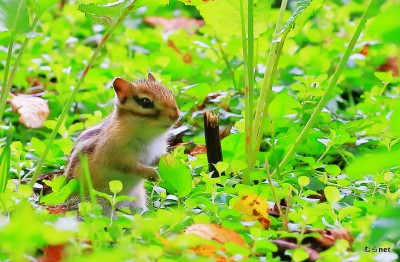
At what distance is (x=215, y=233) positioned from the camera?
2.45 meters

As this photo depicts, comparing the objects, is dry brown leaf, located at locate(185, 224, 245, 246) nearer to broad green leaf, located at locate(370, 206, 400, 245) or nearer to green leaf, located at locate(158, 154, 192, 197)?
green leaf, located at locate(158, 154, 192, 197)

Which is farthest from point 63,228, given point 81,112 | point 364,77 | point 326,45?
point 326,45

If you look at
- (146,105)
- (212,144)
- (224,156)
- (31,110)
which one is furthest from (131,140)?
(31,110)

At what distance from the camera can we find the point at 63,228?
1954 millimetres

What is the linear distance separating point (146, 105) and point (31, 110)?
3.78ft

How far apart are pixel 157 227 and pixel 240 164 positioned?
843 mm

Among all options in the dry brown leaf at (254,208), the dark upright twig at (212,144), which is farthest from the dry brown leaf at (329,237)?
the dark upright twig at (212,144)

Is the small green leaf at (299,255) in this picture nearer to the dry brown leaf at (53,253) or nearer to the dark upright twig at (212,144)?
the dry brown leaf at (53,253)

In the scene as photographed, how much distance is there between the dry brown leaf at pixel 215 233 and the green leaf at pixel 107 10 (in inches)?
33.9

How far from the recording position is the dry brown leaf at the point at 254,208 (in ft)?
8.89

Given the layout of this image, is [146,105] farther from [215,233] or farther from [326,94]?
[215,233]

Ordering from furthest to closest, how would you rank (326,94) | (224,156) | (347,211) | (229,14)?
1. (224,156)
2. (229,14)
3. (326,94)
4. (347,211)

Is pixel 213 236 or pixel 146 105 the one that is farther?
pixel 146 105

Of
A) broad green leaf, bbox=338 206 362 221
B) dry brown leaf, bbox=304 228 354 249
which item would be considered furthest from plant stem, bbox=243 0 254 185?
dry brown leaf, bbox=304 228 354 249
